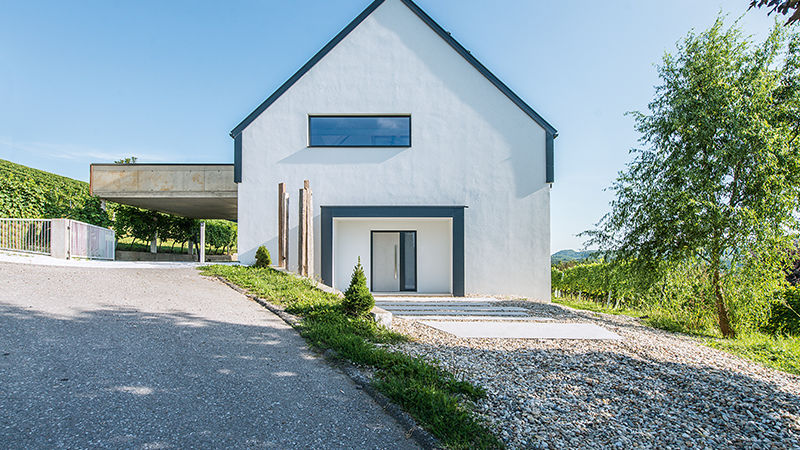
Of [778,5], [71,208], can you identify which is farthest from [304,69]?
[778,5]

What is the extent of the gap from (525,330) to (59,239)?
40.6 ft

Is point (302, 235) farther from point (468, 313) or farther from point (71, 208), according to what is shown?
point (71, 208)

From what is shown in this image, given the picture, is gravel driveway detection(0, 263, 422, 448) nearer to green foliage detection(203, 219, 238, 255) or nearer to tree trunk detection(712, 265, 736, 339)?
tree trunk detection(712, 265, 736, 339)

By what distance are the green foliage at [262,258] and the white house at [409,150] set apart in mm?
771

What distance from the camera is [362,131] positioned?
37.2ft

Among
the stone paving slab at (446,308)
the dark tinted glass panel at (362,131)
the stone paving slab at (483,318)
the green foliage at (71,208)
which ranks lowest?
the stone paving slab at (446,308)

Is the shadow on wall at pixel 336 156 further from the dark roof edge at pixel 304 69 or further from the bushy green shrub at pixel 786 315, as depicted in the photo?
the bushy green shrub at pixel 786 315

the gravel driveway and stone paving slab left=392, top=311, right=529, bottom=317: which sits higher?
the gravel driveway

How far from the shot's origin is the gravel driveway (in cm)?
256

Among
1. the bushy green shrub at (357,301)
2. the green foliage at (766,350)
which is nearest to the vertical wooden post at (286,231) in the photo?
the bushy green shrub at (357,301)

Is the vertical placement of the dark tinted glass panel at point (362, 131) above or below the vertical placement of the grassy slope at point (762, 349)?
above

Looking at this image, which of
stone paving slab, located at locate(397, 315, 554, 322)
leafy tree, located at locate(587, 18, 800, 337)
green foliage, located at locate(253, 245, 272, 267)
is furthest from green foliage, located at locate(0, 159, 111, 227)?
leafy tree, located at locate(587, 18, 800, 337)

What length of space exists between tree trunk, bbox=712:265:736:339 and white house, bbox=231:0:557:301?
3970 millimetres

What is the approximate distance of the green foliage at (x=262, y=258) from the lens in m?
10.1
